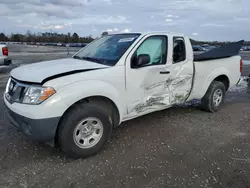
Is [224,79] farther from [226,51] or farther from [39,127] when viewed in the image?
[39,127]

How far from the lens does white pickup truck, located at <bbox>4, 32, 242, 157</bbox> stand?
2.80 metres

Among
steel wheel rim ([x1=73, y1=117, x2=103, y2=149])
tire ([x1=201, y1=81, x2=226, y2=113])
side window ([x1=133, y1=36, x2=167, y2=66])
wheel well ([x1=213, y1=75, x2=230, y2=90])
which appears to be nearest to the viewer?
steel wheel rim ([x1=73, y1=117, x2=103, y2=149])

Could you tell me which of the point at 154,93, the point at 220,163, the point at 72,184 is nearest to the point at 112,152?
the point at 72,184

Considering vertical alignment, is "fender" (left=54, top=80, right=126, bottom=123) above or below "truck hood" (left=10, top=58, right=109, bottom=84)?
below

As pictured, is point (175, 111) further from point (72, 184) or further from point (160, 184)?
point (72, 184)

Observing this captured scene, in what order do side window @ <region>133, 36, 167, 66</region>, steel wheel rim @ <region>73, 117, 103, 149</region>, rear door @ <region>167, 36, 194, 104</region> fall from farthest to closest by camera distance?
rear door @ <region>167, 36, 194, 104</region> → side window @ <region>133, 36, 167, 66</region> → steel wheel rim @ <region>73, 117, 103, 149</region>

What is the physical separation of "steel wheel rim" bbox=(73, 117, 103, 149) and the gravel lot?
242 millimetres

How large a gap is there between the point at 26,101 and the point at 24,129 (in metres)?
0.38

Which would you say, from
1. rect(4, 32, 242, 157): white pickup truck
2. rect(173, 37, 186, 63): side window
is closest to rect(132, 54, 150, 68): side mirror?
rect(4, 32, 242, 157): white pickup truck

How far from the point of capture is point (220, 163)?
3.11 m

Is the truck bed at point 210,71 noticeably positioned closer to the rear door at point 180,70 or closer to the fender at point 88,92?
the rear door at point 180,70

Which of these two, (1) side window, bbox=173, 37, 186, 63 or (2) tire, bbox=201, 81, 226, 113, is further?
(2) tire, bbox=201, 81, 226, 113

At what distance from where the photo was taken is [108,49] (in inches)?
152

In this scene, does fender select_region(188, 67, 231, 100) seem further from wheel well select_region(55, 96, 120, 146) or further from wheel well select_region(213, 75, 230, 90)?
wheel well select_region(55, 96, 120, 146)
